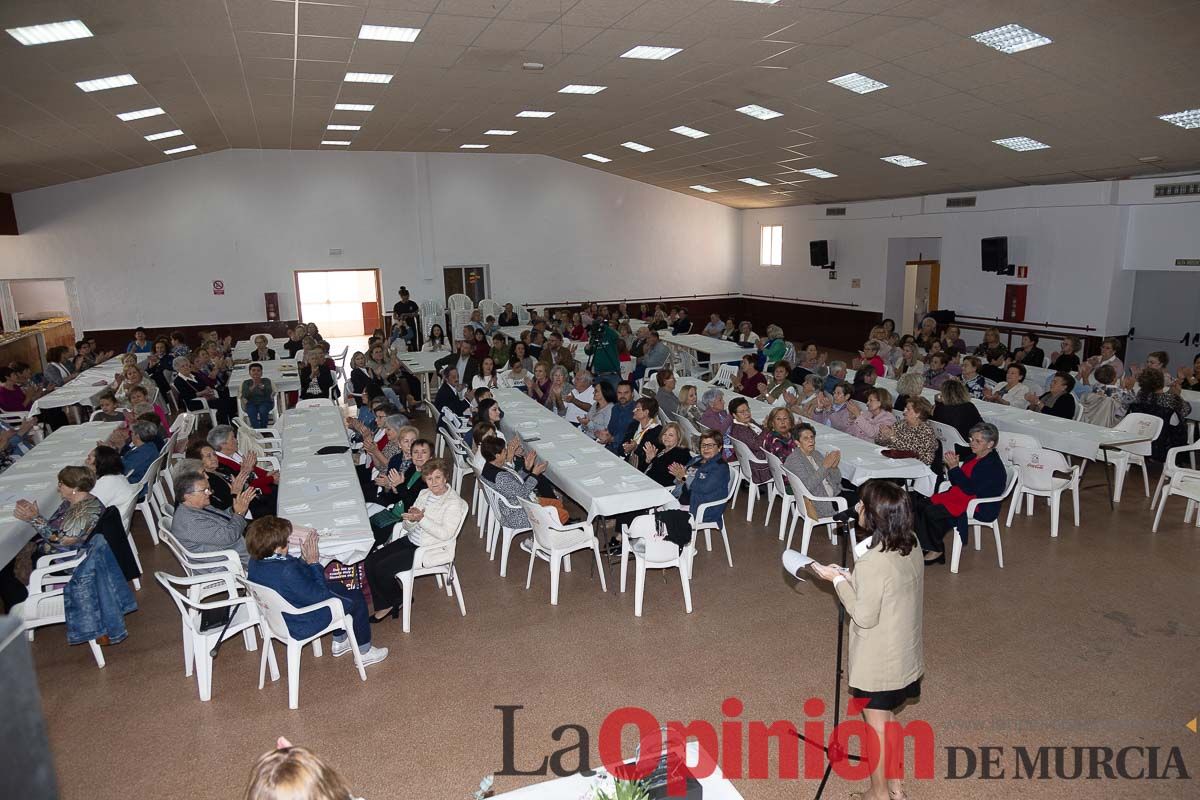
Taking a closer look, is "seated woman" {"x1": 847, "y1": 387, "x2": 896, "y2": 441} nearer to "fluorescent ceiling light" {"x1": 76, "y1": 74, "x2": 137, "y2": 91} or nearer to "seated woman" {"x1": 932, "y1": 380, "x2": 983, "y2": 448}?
"seated woman" {"x1": 932, "y1": 380, "x2": 983, "y2": 448}

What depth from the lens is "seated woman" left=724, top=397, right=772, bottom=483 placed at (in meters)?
6.80

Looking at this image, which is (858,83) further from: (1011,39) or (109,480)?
(109,480)

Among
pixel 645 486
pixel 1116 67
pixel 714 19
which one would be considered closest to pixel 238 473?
pixel 645 486

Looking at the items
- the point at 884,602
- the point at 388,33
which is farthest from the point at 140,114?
the point at 884,602

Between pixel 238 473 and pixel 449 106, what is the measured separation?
8.11m

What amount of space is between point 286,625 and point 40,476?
360cm

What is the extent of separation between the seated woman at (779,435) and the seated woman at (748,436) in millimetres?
115

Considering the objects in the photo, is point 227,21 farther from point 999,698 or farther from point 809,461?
point 999,698

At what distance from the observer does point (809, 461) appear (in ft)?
19.8

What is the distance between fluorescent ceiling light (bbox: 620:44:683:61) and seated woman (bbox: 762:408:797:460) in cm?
460

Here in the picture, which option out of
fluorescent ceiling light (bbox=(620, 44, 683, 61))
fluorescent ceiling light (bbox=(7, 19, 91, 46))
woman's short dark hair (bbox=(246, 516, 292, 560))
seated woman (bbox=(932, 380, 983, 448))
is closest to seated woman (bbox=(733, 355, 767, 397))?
seated woman (bbox=(932, 380, 983, 448))

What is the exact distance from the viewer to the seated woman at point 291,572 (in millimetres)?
4164

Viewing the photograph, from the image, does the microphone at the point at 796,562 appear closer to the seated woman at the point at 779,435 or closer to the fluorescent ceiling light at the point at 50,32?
the seated woman at the point at 779,435

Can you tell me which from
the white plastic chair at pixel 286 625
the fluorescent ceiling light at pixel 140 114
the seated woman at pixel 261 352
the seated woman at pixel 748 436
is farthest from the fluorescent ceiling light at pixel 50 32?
the seated woman at pixel 748 436
